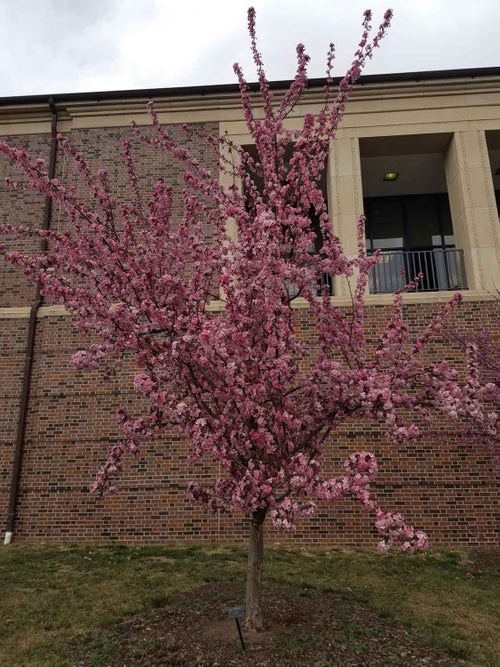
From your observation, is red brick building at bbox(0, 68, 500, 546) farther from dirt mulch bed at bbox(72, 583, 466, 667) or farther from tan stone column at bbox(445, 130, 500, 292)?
dirt mulch bed at bbox(72, 583, 466, 667)

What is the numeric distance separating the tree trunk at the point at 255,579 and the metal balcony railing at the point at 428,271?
7.44 metres

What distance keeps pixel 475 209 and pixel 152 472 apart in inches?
316

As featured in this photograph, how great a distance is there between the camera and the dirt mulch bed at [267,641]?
4.34m

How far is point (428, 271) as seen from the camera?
497 inches

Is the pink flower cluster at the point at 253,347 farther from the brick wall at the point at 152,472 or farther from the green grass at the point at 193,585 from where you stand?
the brick wall at the point at 152,472

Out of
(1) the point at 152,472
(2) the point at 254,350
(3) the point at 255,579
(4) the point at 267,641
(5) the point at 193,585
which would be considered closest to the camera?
(2) the point at 254,350

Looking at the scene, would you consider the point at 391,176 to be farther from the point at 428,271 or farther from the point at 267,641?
the point at 267,641

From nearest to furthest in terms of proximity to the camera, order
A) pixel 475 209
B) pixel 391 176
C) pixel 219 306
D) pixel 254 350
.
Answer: pixel 254 350 < pixel 219 306 < pixel 475 209 < pixel 391 176

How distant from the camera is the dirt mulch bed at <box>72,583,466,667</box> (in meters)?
4.34

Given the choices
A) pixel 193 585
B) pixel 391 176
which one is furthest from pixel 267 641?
pixel 391 176

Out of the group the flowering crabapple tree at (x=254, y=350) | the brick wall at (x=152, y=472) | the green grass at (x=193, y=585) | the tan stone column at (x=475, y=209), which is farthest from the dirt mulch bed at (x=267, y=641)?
the tan stone column at (x=475, y=209)

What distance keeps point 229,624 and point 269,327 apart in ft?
9.31

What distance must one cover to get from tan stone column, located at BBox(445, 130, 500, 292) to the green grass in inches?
202

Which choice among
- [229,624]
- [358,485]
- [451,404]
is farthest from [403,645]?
[451,404]
